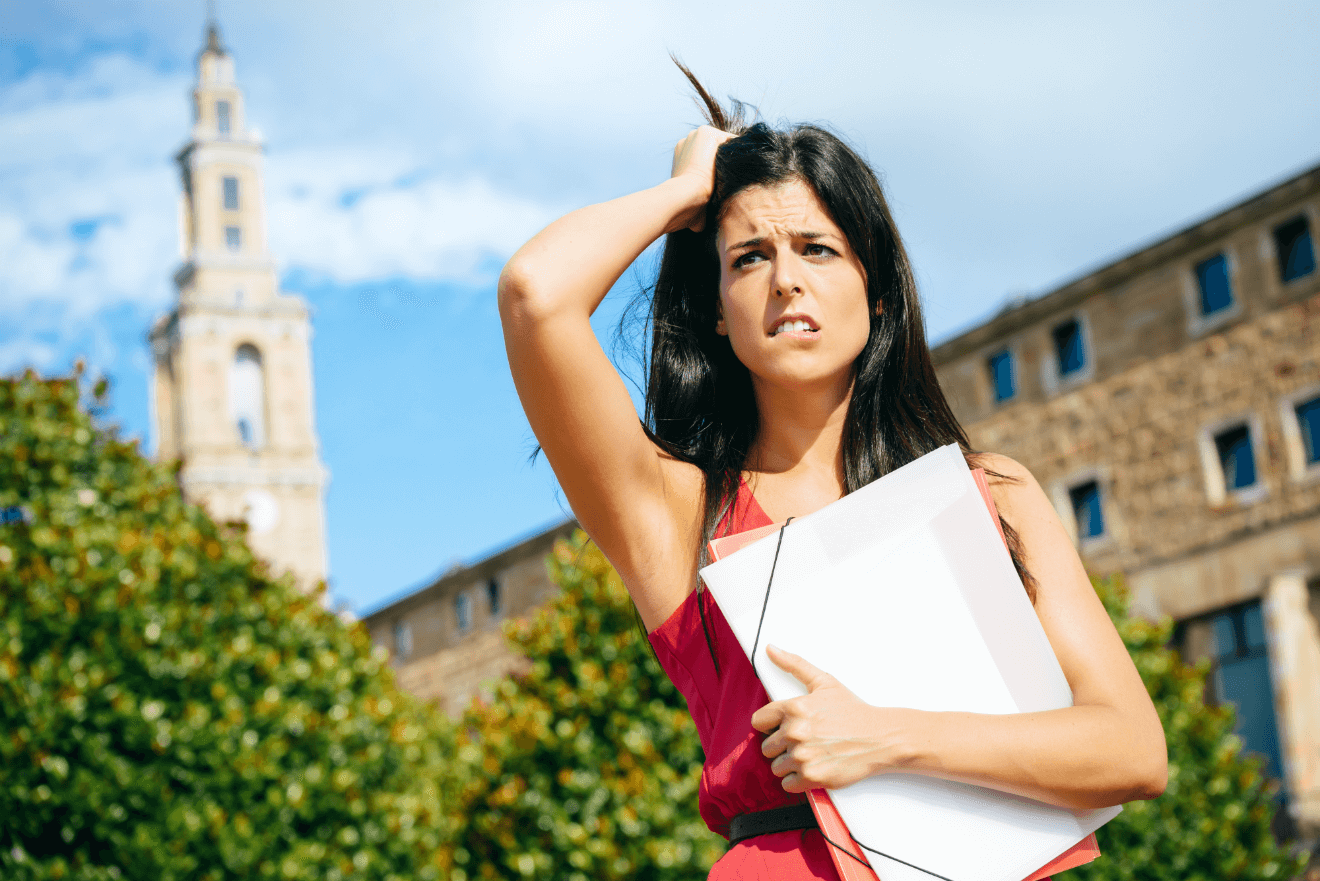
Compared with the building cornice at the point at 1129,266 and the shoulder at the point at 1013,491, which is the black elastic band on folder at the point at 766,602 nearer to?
the shoulder at the point at 1013,491

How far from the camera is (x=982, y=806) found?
2068 millimetres

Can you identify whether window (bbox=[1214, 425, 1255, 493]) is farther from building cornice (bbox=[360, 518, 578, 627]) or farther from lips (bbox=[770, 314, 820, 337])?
lips (bbox=[770, 314, 820, 337])

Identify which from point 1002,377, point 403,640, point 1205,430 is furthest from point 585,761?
point 403,640

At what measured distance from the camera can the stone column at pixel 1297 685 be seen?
1839cm

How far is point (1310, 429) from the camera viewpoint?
18.8m

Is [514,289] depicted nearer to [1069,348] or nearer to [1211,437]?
[1211,437]

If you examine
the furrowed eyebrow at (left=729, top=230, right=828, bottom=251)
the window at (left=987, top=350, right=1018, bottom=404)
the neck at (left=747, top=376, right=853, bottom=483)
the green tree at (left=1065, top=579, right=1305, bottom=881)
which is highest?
the window at (left=987, top=350, right=1018, bottom=404)

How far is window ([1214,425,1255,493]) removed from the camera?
19703 mm

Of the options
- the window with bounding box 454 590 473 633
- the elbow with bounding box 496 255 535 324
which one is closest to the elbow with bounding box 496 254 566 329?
the elbow with bounding box 496 255 535 324

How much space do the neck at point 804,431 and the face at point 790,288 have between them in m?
0.07

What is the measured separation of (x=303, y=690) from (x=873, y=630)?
945 cm

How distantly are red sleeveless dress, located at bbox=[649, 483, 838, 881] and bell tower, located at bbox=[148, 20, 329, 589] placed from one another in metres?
73.8

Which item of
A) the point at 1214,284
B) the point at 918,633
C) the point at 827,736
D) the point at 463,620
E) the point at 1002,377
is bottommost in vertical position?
the point at 827,736

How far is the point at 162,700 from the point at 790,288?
850 centimetres
